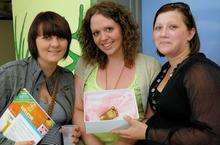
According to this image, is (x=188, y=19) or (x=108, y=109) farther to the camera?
(x=108, y=109)

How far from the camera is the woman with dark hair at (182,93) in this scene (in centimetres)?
160

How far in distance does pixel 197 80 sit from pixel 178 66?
0.57 feet

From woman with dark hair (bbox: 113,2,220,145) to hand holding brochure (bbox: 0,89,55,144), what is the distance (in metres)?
0.45

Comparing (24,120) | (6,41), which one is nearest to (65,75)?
(24,120)

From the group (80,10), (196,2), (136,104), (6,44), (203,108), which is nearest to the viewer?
(203,108)

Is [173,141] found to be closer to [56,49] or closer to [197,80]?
[197,80]

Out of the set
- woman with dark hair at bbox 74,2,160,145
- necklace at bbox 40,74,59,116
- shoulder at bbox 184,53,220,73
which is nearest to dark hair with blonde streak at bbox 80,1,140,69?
woman with dark hair at bbox 74,2,160,145

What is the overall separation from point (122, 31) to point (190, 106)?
0.72 metres

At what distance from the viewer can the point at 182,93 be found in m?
1.67

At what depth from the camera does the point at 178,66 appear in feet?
5.78

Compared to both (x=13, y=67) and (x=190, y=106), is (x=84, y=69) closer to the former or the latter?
(x=13, y=67)

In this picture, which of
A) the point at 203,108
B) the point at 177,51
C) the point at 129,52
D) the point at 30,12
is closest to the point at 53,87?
the point at 129,52

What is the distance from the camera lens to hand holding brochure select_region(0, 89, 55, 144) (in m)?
1.97

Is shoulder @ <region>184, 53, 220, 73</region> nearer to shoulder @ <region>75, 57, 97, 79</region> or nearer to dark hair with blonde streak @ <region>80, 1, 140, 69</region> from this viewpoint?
dark hair with blonde streak @ <region>80, 1, 140, 69</region>
